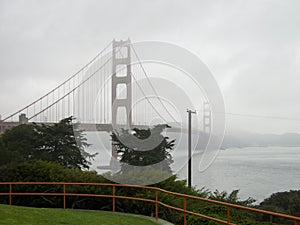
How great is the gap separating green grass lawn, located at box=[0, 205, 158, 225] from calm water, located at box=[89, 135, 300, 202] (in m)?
11.9

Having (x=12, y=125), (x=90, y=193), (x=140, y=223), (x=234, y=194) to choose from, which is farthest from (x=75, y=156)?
(x=140, y=223)

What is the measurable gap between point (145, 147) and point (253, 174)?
14982 mm

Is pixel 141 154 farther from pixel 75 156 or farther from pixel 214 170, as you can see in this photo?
pixel 214 170

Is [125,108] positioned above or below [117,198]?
above

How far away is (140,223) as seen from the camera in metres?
9.90

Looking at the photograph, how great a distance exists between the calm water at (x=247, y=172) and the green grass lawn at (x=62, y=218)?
467 inches

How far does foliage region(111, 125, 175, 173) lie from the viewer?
21531 millimetres

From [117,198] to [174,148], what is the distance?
12.2 m

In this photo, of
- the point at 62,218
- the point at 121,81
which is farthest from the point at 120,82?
the point at 62,218

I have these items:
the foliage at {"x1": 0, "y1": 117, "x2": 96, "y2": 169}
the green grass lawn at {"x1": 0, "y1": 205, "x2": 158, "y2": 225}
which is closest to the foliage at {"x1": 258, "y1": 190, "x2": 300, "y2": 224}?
the foliage at {"x1": 0, "y1": 117, "x2": 96, "y2": 169}

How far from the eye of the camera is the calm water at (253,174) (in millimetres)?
30312

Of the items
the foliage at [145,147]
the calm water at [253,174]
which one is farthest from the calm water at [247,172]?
the foliage at [145,147]

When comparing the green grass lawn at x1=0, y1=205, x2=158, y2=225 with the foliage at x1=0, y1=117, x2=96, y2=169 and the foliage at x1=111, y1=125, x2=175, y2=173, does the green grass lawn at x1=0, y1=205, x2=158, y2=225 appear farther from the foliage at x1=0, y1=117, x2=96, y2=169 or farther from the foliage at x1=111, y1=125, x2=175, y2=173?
the foliage at x1=0, y1=117, x2=96, y2=169

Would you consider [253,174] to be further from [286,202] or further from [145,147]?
[145,147]
